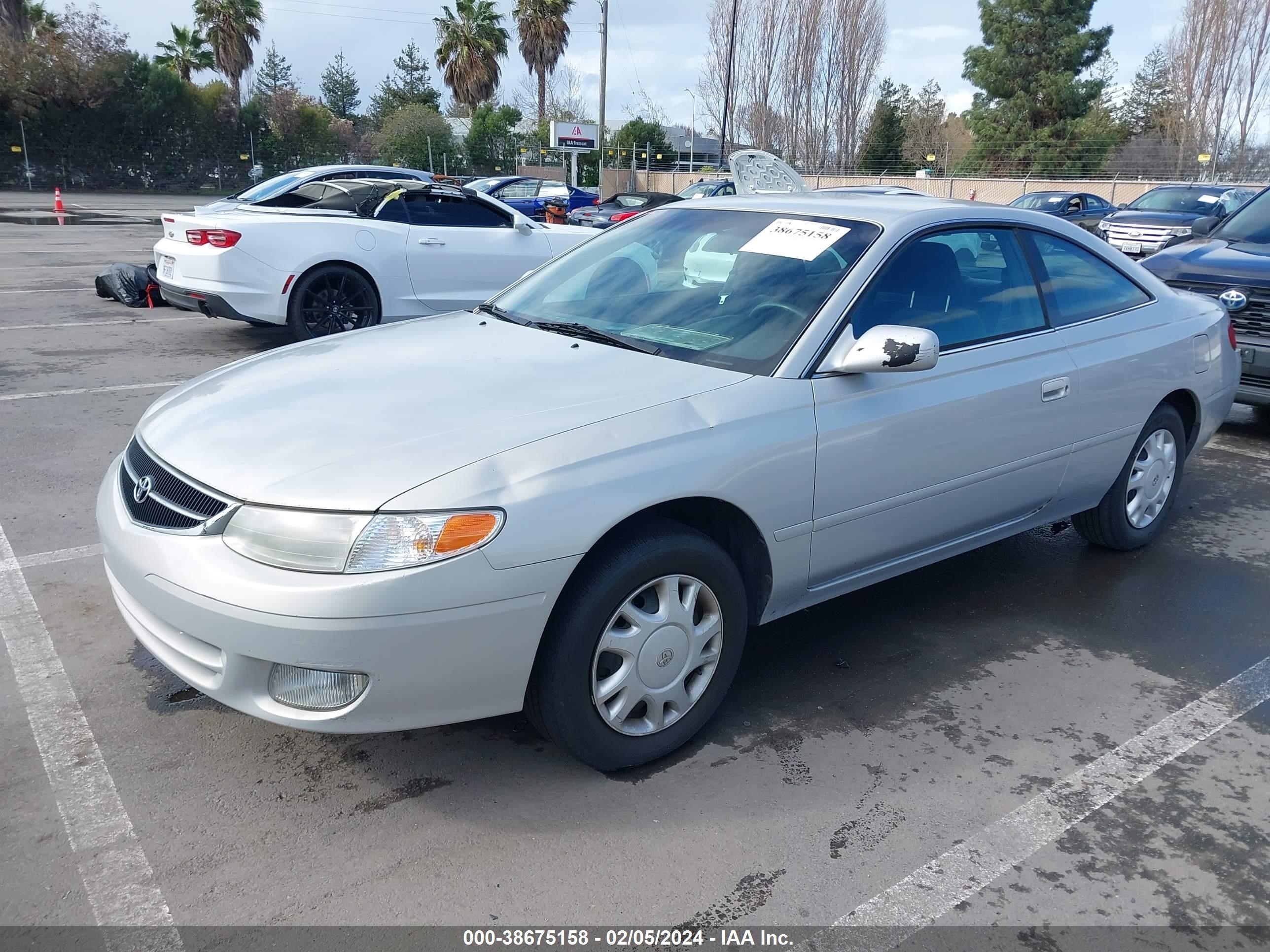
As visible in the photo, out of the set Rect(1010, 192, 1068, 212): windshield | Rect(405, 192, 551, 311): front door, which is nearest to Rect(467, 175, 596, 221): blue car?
Rect(1010, 192, 1068, 212): windshield

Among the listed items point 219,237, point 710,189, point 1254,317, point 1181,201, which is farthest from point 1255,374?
point 710,189

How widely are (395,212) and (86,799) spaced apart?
692cm

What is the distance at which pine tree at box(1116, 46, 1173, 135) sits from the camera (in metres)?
49.4

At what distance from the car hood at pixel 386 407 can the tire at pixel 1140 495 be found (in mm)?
2310

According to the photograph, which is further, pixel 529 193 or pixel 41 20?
pixel 41 20

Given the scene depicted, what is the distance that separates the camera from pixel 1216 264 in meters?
6.99

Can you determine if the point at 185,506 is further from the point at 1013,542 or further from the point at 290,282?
the point at 290,282

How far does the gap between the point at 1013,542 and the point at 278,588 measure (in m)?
3.70

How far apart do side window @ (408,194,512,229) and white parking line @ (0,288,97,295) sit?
5.30 metres

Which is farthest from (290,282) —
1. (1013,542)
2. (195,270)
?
(1013,542)

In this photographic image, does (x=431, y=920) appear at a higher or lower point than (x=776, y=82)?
lower

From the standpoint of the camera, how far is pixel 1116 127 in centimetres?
4491

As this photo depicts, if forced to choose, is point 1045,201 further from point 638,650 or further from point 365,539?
point 365,539

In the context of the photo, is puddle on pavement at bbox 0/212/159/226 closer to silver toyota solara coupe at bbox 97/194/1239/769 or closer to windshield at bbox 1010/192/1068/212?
windshield at bbox 1010/192/1068/212
